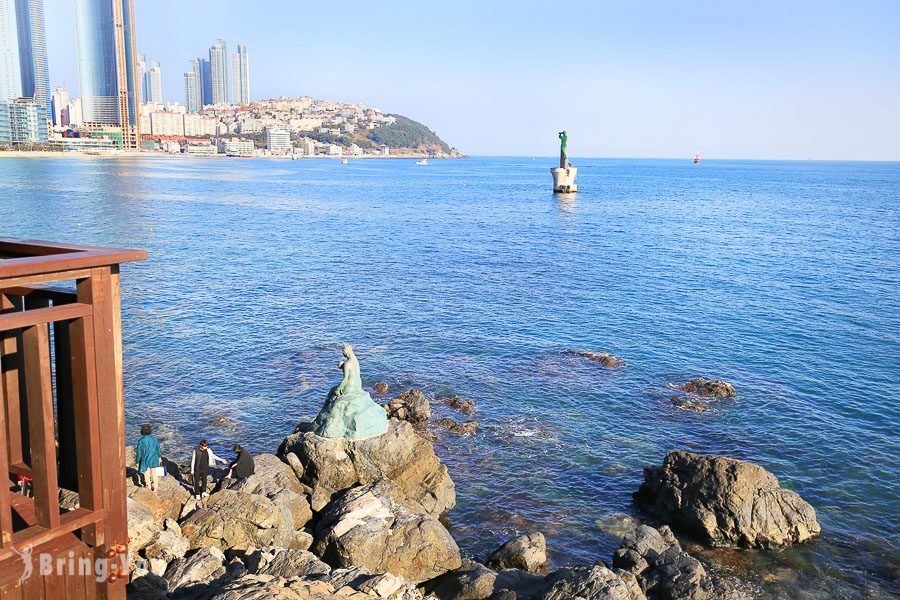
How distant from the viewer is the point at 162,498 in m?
16.8

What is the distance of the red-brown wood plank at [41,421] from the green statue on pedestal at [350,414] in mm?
12046

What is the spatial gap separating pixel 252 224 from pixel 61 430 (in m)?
80.2

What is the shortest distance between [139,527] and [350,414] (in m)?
6.88

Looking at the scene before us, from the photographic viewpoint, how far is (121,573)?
923 centimetres

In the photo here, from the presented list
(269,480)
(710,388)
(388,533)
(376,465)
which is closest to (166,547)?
(269,480)

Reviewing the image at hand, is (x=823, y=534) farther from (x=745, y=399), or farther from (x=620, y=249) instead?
(x=620, y=249)

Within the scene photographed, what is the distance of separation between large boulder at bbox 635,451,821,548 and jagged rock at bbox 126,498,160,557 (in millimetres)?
13372

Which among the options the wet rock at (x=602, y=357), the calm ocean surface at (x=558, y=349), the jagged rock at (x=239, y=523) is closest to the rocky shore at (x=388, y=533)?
the jagged rock at (x=239, y=523)

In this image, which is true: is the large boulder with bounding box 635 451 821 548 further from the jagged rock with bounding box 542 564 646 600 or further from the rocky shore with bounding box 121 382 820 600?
the jagged rock with bounding box 542 564 646 600

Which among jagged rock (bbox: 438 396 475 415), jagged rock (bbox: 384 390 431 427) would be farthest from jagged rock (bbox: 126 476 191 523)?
jagged rock (bbox: 438 396 475 415)

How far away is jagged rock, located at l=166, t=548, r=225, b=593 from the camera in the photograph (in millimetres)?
13689

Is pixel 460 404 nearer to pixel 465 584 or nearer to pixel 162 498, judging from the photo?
pixel 465 584

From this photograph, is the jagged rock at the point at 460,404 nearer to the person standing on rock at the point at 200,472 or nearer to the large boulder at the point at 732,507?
the large boulder at the point at 732,507

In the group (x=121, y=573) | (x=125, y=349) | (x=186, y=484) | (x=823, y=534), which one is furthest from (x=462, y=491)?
(x=125, y=349)
